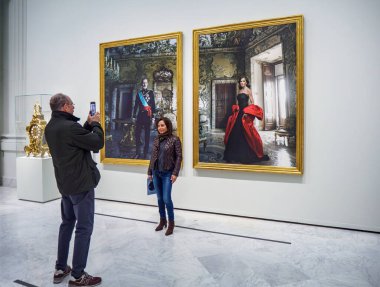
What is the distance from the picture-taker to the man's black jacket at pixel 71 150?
3.16m

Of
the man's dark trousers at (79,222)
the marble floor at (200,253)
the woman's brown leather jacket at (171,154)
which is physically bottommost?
the marble floor at (200,253)

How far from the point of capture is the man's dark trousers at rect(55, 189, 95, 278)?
322 cm

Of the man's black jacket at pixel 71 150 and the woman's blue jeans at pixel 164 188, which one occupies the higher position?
the man's black jacket at pixel 71 150

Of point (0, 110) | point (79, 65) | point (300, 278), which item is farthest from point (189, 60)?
point (0, 110)

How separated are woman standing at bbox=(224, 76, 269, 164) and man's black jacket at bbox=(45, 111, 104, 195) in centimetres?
307

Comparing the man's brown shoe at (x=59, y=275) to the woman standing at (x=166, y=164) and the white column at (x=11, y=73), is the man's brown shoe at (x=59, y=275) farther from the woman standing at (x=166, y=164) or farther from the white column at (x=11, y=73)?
the white column at (x=11, y=73)

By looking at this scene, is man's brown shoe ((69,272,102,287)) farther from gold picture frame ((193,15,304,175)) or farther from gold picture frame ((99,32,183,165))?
gold picture frame ((99,32,183,165))

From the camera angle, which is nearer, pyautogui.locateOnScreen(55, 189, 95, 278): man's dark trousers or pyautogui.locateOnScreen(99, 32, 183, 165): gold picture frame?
pyautogui.locateOnScreen(55, 189, 95, 278): man's dark trousers

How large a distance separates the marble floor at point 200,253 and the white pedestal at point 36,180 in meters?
1.00

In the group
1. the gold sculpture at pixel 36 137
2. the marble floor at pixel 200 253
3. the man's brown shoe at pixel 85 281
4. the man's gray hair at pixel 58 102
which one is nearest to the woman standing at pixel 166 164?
the marble floor at pixel 200 253

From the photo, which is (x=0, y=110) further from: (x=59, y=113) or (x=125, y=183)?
(x=59, y=113)

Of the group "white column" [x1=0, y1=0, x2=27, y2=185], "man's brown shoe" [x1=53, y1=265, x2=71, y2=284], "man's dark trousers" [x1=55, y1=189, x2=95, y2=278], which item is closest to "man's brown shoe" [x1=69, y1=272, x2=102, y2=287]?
"man's dark trousers" [x1=55, y1=189, x2=95, y2=278]

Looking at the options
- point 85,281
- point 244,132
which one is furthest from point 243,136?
point 85,281

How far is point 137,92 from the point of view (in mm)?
6684
